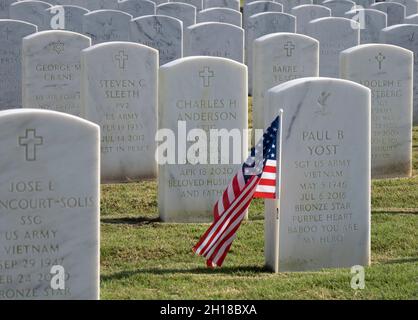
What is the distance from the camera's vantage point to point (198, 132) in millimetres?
8984

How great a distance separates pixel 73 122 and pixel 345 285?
205 centimetres

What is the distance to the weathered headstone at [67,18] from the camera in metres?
15.9

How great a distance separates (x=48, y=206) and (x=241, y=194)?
1.62 meters

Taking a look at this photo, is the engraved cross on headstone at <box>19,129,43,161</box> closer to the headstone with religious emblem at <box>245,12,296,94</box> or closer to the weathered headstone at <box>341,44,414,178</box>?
the weathered headstone at <box>341,44,414,178</box>

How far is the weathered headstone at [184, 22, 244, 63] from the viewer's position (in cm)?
1330

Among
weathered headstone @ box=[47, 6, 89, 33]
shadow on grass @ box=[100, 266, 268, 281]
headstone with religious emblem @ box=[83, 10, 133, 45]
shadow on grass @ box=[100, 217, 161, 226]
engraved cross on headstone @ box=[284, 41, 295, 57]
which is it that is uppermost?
weathered headstone @ box=[47, 6, 89, 33]

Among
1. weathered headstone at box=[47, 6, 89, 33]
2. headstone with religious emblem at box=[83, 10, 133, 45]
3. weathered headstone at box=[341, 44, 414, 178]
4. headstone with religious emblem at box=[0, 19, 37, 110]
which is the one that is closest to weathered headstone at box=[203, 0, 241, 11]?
weathered headstone at box=[47, 6, 89, 33]

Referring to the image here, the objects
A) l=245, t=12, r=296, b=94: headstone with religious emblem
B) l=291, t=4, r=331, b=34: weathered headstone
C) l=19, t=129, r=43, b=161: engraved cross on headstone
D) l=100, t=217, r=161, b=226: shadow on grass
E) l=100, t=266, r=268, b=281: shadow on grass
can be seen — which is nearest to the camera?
l=19, t=129, r=43, b=161: engraved cross on headstone

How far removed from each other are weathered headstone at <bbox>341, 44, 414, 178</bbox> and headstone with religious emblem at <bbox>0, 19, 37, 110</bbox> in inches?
173

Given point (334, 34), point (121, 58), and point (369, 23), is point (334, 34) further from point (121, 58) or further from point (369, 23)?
point (121, 58)

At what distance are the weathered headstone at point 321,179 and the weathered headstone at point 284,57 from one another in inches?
149

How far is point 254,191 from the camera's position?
7238mm
